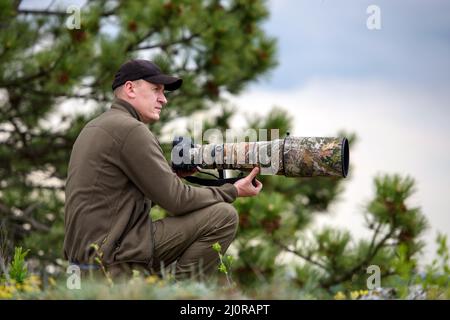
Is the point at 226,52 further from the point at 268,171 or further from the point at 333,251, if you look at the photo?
the point at 268,171

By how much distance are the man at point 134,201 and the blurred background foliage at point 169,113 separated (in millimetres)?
3328

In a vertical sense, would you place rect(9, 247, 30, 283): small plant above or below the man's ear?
below

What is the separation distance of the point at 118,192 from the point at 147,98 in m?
0.46

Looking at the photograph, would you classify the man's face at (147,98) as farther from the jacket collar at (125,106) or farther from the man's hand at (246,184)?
the man's hand at (246,184)

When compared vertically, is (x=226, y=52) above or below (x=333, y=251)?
above

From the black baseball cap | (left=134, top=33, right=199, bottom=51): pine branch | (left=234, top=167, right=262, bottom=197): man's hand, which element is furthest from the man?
(left=134, top=33, right=199, bottom=51): pine branch

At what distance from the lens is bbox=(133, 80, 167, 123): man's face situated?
3.66 m

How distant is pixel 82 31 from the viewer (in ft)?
25.9

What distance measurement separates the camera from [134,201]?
139 inches

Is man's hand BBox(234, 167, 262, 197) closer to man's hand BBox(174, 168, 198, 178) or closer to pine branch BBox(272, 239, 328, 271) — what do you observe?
man's hand BBox(174, 168, 198, 178)

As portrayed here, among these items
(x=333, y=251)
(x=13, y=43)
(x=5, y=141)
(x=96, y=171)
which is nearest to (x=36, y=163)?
(x=5, y=141)

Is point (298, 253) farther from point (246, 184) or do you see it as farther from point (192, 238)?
point (192, 238)

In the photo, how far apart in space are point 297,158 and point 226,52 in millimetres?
5844

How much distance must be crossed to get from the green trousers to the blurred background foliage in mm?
3315
